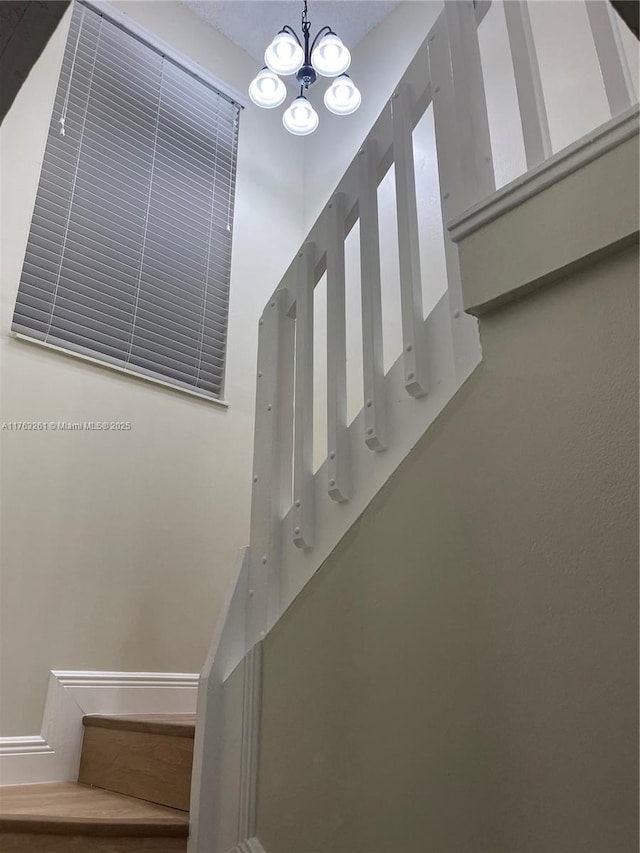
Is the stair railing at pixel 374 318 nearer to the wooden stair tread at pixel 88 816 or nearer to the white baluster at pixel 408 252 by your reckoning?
the white baluster at pixel 408 252

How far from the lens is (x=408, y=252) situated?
4.10ft

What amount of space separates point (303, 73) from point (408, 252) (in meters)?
1.98

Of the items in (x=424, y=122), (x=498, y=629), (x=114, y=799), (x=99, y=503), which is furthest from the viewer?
(x=424, y=122)

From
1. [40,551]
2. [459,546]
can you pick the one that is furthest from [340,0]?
[459,546]

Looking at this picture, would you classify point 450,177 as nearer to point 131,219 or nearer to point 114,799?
point 114,799

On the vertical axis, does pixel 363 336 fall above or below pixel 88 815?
above

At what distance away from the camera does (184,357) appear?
A: 2.60 meters

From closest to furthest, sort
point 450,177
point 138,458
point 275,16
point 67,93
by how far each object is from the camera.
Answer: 1. point 450,177
2. point 138,458
3. point 67,93
4. point 275,16

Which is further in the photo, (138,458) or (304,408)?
(138,458)

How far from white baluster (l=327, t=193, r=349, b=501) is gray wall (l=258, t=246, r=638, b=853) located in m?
0.12

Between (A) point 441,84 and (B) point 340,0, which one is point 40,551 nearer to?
(A) point 441,84

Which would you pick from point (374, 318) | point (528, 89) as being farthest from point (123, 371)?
point (528, 89)

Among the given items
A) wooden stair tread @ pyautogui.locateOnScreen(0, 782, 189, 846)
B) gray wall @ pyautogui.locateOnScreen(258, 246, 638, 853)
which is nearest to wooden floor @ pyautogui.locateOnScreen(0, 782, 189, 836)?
wooden stair tread @ pyautogui.locateOnScreen(0, 782, 189, 846)

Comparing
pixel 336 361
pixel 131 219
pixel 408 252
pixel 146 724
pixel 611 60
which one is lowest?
pixel 146 724
